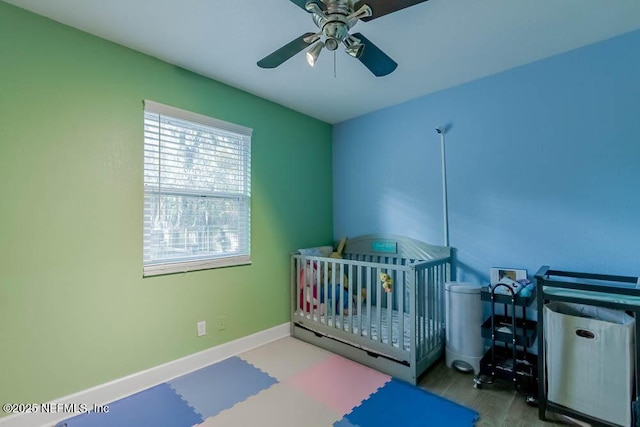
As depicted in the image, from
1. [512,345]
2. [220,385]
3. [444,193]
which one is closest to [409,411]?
[512,345]

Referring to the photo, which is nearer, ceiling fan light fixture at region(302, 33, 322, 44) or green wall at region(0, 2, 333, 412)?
ceiling fan light fixture at region(302, 33, 322, 44)

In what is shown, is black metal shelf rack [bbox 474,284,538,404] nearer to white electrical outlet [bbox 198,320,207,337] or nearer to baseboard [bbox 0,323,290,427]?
baseboard [bbox 0,323,290,427]

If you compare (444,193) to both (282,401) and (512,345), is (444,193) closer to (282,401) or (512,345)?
(512,345)

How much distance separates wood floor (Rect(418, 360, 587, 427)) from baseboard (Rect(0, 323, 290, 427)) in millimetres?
1563

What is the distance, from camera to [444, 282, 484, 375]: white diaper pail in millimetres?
2258

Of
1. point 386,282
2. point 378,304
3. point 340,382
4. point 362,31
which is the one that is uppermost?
point 362,31

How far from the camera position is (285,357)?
8.45ft

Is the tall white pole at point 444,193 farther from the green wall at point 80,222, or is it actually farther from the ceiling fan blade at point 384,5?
the green wall at point 80,222

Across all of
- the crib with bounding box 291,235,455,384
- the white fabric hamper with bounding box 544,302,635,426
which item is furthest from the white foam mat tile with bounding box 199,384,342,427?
the white fabric hamper with bounding box 544,302,635,426

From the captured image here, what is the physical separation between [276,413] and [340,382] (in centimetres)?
56

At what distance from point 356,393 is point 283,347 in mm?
972

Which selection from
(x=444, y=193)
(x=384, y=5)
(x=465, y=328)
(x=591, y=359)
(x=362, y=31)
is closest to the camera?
(x=384, y=5)

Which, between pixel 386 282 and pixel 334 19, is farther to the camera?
pixel 386 282

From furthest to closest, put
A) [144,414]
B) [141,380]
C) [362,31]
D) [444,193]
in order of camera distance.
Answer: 1. [444,193]
2. [141,380]
3. [362,31]
4. [144,414]
